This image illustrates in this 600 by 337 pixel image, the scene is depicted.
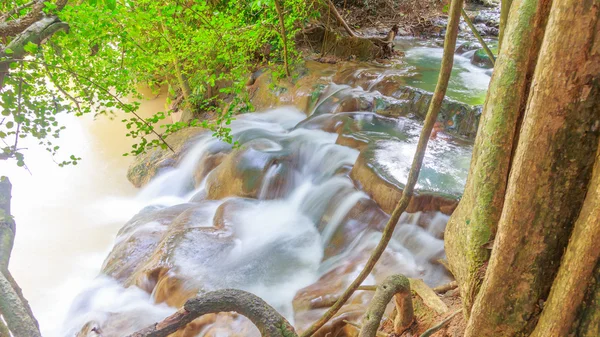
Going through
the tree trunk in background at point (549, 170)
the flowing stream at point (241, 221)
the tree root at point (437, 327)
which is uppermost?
the tree trunk in background at point (549, 170)

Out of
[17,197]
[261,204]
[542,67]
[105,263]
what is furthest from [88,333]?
[17,197]

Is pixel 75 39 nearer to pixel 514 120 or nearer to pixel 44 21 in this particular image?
pixel 44 21

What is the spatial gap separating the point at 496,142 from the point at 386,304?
3.13ft

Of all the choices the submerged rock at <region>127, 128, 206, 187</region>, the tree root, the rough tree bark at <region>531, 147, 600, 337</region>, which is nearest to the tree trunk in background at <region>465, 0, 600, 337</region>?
the rough tree bark at <region>531, 147, 600, 337</region>

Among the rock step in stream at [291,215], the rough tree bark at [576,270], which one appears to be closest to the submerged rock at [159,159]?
the rock step in stream at [291,215]

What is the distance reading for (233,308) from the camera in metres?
1.64

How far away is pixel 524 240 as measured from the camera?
119 centimetres

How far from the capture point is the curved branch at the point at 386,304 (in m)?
1.83

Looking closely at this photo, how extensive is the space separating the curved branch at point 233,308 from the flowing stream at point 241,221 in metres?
1.70

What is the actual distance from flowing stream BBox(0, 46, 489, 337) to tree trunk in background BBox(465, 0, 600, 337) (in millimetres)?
2046

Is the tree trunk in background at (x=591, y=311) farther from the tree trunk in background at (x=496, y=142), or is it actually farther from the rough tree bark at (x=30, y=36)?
the rough tree bark at (x=30, y=36)

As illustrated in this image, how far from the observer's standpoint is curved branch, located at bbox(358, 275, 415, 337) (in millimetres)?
1829

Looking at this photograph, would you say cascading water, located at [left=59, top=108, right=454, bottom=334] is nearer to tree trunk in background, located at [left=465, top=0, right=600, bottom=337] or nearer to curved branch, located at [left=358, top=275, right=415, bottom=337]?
curved branch, located at [left=358, top=275, right=415, bottom=337]

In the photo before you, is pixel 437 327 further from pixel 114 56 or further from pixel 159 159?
pixel 159 159
